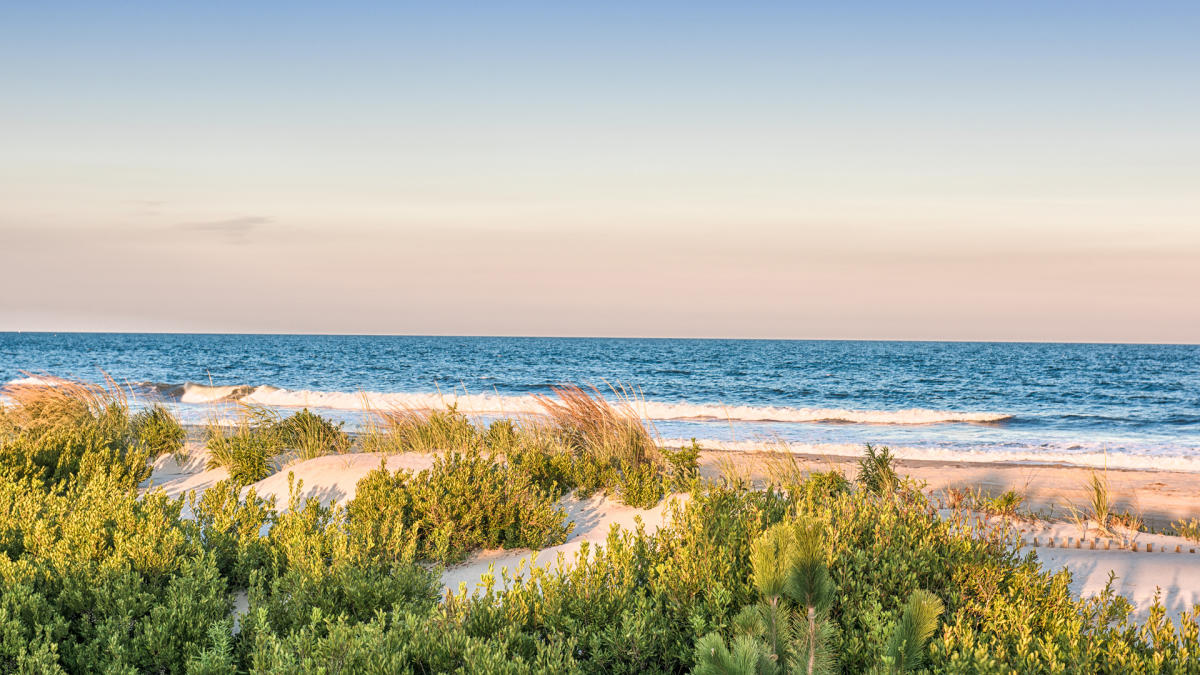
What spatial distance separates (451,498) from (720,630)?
10.5 ft

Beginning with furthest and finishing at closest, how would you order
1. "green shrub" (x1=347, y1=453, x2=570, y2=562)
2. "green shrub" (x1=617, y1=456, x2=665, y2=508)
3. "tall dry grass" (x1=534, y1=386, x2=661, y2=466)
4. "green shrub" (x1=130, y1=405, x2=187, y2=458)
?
1. "green shrub" (x1=130, y1=405, x2=187, y2=458)
2. "tall dry grass" (x1=534, y1=386, x2=661, y2=466)
3. "green shrub" (x1=617, y1=456, x2=665, y2=508)
4. "green shrub" (x1=347, y1=453, x2=570, y2=562)

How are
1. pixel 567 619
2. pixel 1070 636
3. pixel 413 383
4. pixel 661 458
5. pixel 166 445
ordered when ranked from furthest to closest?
pixel 413 383
pixel 166 445
pixel 661 458
pixel 567 619
pixel 1070 636

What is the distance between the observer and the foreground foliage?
3037 millimetres

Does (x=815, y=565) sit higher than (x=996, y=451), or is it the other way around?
(x=815, y=565)

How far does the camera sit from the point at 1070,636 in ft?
10.8

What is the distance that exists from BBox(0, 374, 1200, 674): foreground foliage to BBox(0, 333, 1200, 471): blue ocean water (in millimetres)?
3507

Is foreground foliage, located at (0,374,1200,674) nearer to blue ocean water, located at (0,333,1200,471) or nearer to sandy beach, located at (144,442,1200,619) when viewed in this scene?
sandy beach, located at (144,442,1200,619)

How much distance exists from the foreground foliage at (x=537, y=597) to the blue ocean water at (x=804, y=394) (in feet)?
11.5

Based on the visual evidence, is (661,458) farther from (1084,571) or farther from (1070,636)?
(1070,636)

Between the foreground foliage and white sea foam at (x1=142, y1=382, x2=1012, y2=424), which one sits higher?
the foreground foliage

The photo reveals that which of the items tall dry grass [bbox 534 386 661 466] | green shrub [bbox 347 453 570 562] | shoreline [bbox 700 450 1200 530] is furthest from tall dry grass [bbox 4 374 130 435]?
shoreline [bbox 700 450 1200 530]

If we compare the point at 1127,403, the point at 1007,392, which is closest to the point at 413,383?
the point at 1007,392

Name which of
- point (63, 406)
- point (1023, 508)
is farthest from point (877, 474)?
point (63, 406)

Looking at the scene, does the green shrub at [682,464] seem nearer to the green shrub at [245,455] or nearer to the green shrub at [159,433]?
the green shrub at [245,455]
